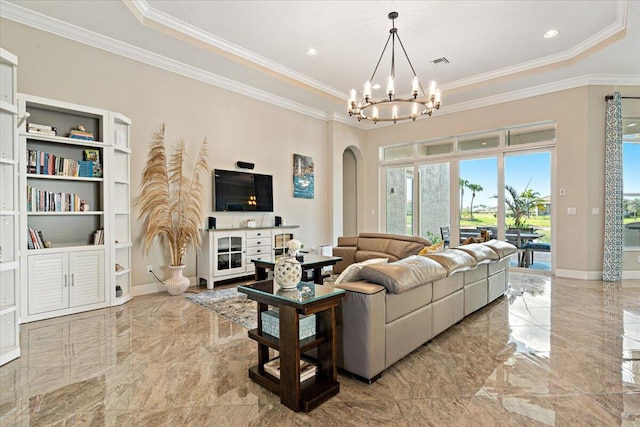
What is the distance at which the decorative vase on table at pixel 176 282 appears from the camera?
4.54 metres

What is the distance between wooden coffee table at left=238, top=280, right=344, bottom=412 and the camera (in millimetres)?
1896

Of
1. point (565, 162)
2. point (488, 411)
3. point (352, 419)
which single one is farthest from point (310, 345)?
point (565, 162)

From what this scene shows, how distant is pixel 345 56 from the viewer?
5129 millimetres

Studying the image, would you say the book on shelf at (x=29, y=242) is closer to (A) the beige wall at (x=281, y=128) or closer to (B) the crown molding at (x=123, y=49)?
(A) the beige wall at (x=281, y=128)

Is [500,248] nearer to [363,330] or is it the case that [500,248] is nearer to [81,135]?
[363,330]

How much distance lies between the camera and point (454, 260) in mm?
2936

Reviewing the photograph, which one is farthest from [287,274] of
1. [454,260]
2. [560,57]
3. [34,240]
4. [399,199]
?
[399,199]

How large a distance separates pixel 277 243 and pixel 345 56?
3.29 m

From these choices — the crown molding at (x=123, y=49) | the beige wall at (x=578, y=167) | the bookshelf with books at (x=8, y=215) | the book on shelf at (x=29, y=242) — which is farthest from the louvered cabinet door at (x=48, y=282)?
the beige wall at (x=578, y=167)

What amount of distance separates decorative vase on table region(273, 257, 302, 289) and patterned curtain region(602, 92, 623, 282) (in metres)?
5.79

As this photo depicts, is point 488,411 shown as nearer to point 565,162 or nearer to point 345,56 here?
point 345,56

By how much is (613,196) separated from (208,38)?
6.67 m

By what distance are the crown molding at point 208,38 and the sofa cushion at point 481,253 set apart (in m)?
3.98

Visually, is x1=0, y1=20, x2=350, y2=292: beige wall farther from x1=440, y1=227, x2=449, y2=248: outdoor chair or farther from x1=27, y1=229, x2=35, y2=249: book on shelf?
x1=440, y1=227, x2=449, y2=248: outdoor chair
